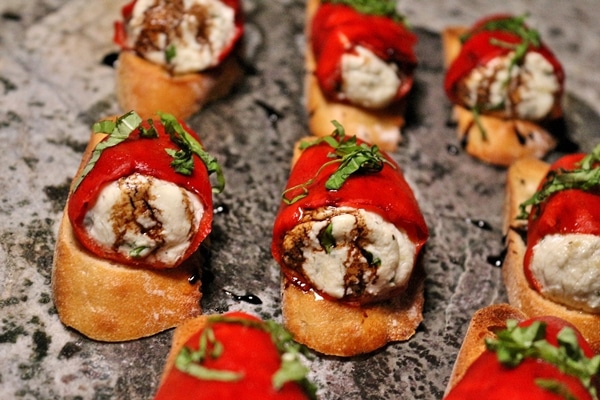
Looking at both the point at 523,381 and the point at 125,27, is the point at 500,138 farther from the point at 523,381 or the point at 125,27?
the point at 125,27

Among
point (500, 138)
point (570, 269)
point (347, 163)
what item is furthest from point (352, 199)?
point (500, 138)

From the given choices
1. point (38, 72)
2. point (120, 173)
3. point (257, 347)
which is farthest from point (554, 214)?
point (38, 72)

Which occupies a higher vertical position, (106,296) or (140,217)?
(140,217)

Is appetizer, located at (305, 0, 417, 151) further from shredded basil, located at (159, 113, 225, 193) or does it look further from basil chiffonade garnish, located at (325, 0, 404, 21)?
shredded basil, located at (159, 113, 225, 193)

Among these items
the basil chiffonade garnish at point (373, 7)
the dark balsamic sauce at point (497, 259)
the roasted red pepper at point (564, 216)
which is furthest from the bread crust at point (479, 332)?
the basil chiffonade garnish at point (373, 7)

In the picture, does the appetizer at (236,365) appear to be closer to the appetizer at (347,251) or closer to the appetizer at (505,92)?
the appetizer at (347,251)

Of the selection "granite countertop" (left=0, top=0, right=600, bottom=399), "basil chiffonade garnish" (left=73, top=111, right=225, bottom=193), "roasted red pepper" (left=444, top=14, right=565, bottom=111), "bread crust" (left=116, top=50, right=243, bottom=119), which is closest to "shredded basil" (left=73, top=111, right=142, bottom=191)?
"basil chiffonade garnish" (left=73, top=111, right=225, bottom=193)
